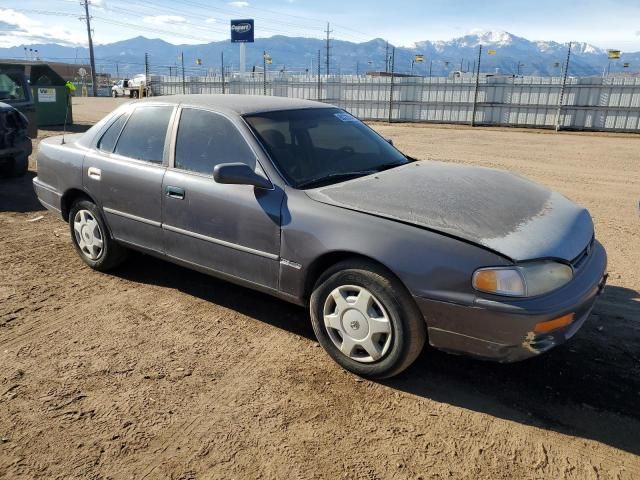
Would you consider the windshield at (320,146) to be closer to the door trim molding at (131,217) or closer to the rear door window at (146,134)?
the rear door window at (146,134)

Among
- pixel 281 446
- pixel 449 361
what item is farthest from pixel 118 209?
pixel 449 361

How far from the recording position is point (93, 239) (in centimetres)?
462

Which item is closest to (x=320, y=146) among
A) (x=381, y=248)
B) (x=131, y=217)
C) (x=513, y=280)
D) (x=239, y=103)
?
(x=239, y=103)

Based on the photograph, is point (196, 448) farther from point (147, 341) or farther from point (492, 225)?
point (492, 225)

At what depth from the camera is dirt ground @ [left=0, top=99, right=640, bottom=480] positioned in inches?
95.3

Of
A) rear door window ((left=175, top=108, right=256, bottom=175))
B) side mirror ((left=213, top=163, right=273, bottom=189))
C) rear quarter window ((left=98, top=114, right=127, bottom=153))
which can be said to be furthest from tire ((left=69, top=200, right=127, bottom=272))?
side mirror ((left=213, top=163, right=273, bottom=189))

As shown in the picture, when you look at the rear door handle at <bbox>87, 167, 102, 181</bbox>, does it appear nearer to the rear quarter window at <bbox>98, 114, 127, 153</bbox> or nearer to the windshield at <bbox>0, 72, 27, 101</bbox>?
the rear quarter window at <bbox>98, 114, 127, 153</bbox>

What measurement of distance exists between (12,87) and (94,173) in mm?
8460

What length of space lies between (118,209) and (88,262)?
853 millimetres

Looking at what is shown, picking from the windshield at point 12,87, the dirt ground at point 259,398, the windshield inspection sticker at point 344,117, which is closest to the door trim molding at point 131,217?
the dirt ground at point 259,398

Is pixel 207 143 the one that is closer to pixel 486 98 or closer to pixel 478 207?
pixel 478 207

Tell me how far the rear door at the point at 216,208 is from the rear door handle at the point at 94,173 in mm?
871

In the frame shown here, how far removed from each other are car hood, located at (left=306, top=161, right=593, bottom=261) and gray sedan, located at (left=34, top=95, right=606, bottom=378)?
0.04 feet

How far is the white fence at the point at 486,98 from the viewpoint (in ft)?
63.9
